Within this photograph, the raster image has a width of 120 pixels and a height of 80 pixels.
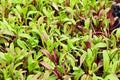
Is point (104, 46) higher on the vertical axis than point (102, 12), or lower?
lower

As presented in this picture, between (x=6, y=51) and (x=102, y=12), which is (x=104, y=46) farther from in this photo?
(x=6, y=51)

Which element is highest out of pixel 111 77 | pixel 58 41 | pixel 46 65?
pixel 58 41

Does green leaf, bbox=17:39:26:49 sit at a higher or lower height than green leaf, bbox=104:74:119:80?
higher

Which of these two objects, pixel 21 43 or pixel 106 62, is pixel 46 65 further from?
pixel 106 62

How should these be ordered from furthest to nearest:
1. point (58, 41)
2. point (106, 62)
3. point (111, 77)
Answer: point (58, 41) → point (106, 62) → point (111, 77)

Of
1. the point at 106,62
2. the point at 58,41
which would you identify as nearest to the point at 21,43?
the point at 58,41

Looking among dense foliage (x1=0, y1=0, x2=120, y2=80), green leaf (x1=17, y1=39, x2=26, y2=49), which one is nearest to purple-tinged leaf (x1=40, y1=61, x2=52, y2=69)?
dense foliage (x1=0, y1=0, x2=120, y2=80)

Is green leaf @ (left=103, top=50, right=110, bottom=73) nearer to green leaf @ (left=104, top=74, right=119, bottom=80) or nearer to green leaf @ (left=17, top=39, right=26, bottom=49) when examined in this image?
green leaf @ (left=104, top=74, right=119, bottom=80)

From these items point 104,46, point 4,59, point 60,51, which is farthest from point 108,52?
point 4,59

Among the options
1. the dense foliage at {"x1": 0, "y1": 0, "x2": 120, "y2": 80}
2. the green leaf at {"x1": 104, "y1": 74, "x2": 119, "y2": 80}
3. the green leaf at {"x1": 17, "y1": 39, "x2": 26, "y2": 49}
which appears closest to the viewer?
the green leaf at {"x1": 104, "y1": 74, "x2": 119, "y2": 80}
